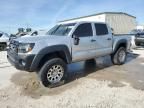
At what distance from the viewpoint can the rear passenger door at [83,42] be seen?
20.0 ft

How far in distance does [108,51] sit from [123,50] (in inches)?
50.4

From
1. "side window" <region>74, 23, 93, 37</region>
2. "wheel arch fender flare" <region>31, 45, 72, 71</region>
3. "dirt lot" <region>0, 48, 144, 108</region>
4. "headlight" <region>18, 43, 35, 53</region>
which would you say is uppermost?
"side window" <region>74, 23, 93, 37</region>

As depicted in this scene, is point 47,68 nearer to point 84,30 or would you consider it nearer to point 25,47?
point 25,47

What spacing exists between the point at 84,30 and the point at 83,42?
48 centimetres

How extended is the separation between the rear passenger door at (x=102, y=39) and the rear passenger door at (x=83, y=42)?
1.35ft

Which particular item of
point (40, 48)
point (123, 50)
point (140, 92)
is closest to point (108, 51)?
point (123, 50)

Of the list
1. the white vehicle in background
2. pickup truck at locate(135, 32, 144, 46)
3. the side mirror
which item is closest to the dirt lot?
the side mirror

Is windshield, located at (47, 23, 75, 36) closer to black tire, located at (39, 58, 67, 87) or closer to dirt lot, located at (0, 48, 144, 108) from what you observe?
black tire, located at (39, 58, 67, 87)

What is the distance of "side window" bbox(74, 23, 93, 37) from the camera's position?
6.20 m

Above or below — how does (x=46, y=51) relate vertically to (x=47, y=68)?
above

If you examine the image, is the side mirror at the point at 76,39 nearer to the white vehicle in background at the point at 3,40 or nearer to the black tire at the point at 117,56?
the black tire at the point at 117,56

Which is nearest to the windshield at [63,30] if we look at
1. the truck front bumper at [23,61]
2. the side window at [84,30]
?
the side window at [84,30]

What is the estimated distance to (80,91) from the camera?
513cm

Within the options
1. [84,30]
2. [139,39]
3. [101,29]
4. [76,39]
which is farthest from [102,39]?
[139,39]
